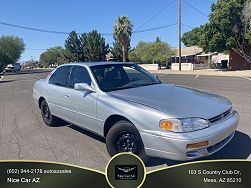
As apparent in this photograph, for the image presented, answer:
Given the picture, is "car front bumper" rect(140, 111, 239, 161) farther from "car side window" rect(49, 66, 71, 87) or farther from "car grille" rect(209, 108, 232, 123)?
"car side window" rect(49, 66, 71, 87)

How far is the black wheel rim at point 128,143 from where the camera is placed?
3755mm

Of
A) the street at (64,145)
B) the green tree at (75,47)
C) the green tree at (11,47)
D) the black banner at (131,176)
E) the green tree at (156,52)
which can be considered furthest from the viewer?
the green tree at (75,47)

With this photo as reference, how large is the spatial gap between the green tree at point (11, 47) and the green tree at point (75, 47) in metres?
11.8

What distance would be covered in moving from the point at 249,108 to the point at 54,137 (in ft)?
18.0

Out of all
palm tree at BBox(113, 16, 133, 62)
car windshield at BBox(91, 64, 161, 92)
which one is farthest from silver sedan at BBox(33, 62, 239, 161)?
palm tree at BBox(113, 16, 133, 62)

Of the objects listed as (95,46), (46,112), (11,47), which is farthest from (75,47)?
(46,112)

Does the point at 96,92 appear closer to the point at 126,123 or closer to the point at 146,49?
the point at 126,123

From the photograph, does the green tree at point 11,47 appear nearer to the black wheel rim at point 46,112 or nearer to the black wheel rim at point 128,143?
the black wheel rim at point 46,112

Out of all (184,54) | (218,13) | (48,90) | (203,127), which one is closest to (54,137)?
(48,90)

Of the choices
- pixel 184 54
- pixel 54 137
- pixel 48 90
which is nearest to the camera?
pixel 54 137

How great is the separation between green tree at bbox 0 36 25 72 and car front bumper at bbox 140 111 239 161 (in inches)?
2431

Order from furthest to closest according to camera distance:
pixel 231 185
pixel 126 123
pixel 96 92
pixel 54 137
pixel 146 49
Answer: pixel 146 49 < pixel 54 137 < pixel 96 92 < pixel 126 123 < pixel 231 185

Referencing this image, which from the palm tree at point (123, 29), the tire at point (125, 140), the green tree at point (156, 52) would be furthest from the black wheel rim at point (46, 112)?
the green tree at point (156, 52)

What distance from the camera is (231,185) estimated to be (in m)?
3.06
